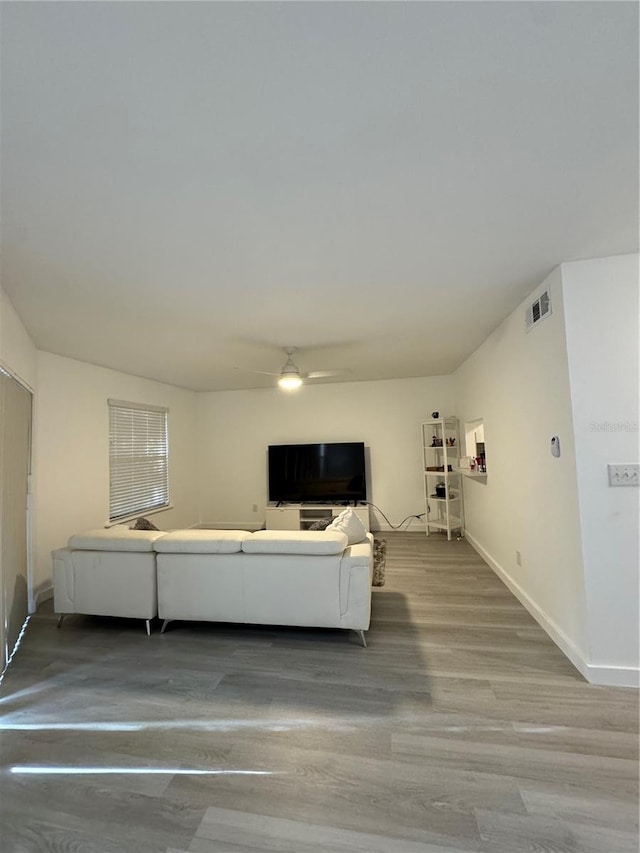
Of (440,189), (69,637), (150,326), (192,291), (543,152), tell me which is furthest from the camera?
(150,326)

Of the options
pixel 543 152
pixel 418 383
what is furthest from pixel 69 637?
pixel 418 383

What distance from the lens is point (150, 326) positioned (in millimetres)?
3098

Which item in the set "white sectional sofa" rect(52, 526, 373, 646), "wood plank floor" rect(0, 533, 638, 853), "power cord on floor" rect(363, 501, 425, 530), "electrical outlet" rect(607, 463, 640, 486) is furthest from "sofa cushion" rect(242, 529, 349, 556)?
"power cord on floor" rect(363, 501, 425, 530)

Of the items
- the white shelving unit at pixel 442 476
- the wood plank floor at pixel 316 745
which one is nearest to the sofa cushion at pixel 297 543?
the wood plank floor at pixel 316 745

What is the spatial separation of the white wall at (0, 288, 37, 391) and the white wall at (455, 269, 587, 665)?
11.8ft

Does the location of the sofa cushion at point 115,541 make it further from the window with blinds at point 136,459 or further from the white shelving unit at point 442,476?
the white shelving unit at point 442,476

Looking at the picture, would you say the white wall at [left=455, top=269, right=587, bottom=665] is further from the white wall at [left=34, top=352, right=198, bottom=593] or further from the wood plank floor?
the white wall at [left=34, top=352, right=198, bottom=593]

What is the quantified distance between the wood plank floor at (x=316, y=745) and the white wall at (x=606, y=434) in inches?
13.7

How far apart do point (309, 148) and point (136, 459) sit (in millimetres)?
4766

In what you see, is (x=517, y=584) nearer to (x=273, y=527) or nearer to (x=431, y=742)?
(x=431, y=742)

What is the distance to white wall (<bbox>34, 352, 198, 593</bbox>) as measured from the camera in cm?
361

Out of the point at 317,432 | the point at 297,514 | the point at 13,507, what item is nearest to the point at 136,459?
the point at 13,507

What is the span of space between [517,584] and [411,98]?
3583 mm

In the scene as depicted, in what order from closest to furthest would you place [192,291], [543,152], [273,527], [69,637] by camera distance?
[543,152], [192,291], [69,637], [273,527]
